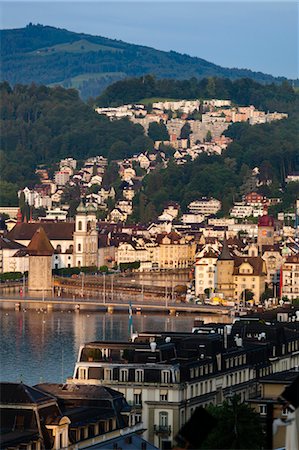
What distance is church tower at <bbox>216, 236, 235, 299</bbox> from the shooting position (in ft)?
101

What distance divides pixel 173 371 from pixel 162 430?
2.05 feet

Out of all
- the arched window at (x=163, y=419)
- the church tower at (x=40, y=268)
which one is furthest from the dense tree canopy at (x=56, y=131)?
the arched window at (x=163, y=419)

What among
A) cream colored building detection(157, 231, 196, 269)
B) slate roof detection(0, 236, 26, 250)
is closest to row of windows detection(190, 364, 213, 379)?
slate roof detection(0, 236, 26, 250)

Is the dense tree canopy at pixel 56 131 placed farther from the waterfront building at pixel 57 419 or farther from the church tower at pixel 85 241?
the waterfront building at pixel 57 419

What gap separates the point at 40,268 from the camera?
3409 centimetres

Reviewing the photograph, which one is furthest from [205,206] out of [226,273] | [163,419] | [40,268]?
[163,419]

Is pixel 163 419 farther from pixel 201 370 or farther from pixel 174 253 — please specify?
pixel 174 253

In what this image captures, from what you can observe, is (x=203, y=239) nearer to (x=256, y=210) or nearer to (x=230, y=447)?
(x=256, y=210)

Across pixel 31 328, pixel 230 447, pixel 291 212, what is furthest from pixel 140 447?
pixel 291 212

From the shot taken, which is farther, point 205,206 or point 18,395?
point 205,206

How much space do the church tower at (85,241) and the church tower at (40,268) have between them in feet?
11.2

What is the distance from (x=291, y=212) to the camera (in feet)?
166

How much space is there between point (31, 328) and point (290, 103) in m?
54.5

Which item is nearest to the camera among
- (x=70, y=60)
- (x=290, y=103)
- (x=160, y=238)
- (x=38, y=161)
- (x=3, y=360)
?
(x=3, y=360)
